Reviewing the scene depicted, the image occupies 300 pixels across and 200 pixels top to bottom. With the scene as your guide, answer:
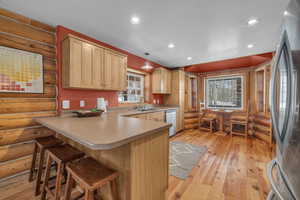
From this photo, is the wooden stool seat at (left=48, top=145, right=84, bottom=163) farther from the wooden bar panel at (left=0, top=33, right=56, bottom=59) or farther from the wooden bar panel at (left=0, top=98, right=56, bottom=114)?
the wooden bar panel at (left=0, top=33, right=56, bottom=59)

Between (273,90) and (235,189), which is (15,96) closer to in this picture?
(273,90)

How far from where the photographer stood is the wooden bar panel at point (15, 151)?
5.62ft

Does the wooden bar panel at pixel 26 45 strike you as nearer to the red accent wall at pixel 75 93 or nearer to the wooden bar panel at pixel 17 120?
the red accent wall at pixel 75 93

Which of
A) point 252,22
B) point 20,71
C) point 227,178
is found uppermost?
point 252,22

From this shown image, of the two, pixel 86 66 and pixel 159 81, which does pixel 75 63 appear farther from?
pixel 159 81

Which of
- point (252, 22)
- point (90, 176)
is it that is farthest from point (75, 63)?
point (252, 22)

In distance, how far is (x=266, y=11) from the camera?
1.70 m

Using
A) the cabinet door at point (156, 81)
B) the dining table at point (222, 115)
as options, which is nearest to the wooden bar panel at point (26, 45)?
the cabinet door at point (156, 81)

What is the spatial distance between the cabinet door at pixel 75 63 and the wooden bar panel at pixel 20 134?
91 cm

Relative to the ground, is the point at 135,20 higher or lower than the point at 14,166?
higher

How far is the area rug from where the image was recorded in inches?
81.4

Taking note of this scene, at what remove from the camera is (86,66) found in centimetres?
215

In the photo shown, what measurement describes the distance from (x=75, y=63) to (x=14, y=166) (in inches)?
69.7

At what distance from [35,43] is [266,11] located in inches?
137
